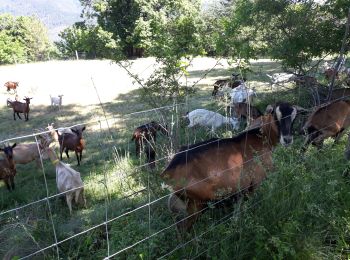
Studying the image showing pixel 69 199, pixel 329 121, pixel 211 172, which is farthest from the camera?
pixel 329 121

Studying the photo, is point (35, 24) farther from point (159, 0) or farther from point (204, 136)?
point (204, 136)

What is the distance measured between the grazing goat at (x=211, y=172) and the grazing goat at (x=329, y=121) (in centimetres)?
220

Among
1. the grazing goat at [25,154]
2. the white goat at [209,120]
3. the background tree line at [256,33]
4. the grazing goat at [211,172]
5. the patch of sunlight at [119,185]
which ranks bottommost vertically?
the grazing goat at [25,154]

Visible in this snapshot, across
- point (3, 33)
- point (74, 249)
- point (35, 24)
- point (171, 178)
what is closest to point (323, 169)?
point (171, 178)

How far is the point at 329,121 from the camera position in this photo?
6277 millimetres

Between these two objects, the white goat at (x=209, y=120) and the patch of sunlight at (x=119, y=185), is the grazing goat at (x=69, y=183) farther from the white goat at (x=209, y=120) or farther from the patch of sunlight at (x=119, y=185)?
the white goat at (x=209, y=120)

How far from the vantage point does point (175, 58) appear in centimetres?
604

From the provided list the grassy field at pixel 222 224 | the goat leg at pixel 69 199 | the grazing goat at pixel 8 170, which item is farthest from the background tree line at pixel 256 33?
the grazing goat at pixel 8 170

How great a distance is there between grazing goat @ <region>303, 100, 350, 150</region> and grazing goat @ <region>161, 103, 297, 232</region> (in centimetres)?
220

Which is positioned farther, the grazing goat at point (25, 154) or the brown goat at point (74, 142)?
the brown goat at point (74, 142)

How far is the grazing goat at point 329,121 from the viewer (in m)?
6.11

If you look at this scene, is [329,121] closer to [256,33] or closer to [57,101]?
[256,33]

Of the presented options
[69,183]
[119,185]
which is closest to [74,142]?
[69,183]

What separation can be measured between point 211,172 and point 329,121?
3513mm
